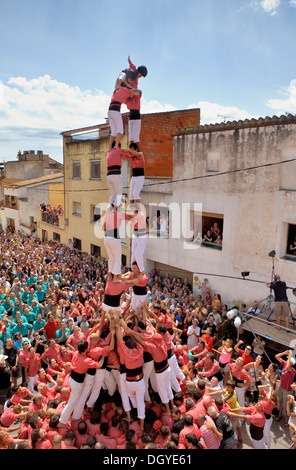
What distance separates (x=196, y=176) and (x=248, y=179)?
2.38 metres

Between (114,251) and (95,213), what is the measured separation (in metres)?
13.3

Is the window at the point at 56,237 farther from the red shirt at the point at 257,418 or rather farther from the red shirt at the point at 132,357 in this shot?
the red shirt at the point at 257,418

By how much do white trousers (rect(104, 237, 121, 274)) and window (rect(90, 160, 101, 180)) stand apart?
12.9 m

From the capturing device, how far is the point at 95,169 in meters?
19.0

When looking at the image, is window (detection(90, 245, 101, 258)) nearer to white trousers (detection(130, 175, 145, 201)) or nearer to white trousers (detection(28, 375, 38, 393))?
white trousers (detection(28, 375, 38, 393))

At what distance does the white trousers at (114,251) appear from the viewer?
20.7 ft

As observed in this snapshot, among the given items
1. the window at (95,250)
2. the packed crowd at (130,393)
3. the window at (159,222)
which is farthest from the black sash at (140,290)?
the window at (95,250)

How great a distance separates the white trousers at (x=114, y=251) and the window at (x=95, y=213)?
1278 centimetres

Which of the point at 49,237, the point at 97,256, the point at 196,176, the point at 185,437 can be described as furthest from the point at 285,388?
the point at 49,237

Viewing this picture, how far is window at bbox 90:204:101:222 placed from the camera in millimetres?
19103

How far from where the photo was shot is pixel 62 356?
7641 millimetres

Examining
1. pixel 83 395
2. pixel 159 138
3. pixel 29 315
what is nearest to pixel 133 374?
pixel 83 395

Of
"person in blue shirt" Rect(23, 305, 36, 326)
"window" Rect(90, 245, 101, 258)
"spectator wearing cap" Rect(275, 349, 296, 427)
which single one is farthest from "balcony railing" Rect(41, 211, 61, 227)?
"spectator wearing cap" Rect(275, 349, 296, 427)
